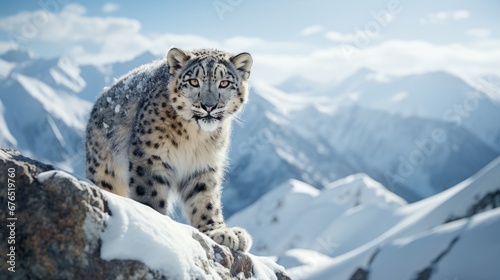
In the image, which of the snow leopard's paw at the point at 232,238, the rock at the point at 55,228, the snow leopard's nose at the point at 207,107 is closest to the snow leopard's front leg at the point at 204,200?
the snow leopard's paw at the point at 232,238

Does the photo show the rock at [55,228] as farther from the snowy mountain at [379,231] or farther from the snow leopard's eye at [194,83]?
the snowy mountain at [379,231]

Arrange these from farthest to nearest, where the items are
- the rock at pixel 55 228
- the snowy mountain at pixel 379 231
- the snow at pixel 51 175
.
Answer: the snowy mountain at pixel 379 231
the snow at pixel 51 175
the rock at pixel 55 228

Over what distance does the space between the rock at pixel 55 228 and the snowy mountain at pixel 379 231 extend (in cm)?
1944

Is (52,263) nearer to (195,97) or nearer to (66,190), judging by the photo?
(66,190)

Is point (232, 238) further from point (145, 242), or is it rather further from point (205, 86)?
point (205, 86)

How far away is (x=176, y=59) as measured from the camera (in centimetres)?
842

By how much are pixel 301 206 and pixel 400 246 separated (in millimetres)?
68371

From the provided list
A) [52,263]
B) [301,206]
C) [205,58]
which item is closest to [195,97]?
[205,58]

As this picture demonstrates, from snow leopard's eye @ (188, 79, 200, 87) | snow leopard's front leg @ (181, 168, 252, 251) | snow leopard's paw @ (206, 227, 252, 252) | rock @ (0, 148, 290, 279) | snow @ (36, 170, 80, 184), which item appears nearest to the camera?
rock @ (0, 148, 290, 279)

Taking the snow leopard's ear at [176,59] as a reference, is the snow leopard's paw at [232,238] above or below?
below

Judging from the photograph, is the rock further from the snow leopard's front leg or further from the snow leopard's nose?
the snow leopard's front leg

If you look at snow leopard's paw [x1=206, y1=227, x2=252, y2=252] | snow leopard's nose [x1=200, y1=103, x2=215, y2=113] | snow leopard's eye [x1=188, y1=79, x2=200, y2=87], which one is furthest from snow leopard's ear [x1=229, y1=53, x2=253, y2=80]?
snow leopard's paw [x1=206, y1=227, x2=252, y2=252]

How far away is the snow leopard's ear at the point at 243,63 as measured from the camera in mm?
8664

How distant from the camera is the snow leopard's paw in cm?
743
